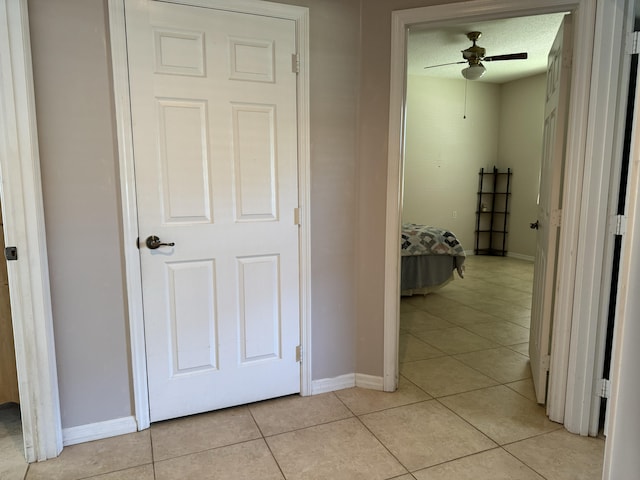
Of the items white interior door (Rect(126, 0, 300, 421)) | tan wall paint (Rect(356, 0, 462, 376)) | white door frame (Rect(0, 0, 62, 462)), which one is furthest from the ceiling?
white door frame (Rect(0, 0, 62, 462))

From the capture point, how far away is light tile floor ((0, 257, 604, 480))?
188cm

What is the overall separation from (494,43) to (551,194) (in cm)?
350

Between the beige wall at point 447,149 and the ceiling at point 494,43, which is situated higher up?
the ceiling at point 494,43

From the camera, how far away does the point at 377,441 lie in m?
2.11

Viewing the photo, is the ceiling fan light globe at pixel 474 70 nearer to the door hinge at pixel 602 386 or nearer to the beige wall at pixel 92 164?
the beige wall at pixel 92 164

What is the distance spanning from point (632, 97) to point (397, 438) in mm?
1970

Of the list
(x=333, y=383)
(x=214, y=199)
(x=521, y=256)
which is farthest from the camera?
(x=521, y=256)

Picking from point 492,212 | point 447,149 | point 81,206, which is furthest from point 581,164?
point 492,212

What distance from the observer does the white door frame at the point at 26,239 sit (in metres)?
1.77

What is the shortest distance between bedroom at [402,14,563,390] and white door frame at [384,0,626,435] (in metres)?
4.25

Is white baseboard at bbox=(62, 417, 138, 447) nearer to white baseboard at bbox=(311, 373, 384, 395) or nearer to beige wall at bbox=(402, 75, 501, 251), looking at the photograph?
white baseboard at bbox=(311, 373, 384, 395)

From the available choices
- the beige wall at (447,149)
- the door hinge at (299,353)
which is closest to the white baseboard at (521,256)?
the beige wall at (447,149)

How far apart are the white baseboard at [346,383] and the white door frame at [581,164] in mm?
958

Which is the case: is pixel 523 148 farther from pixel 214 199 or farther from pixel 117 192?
pixel 117 192
